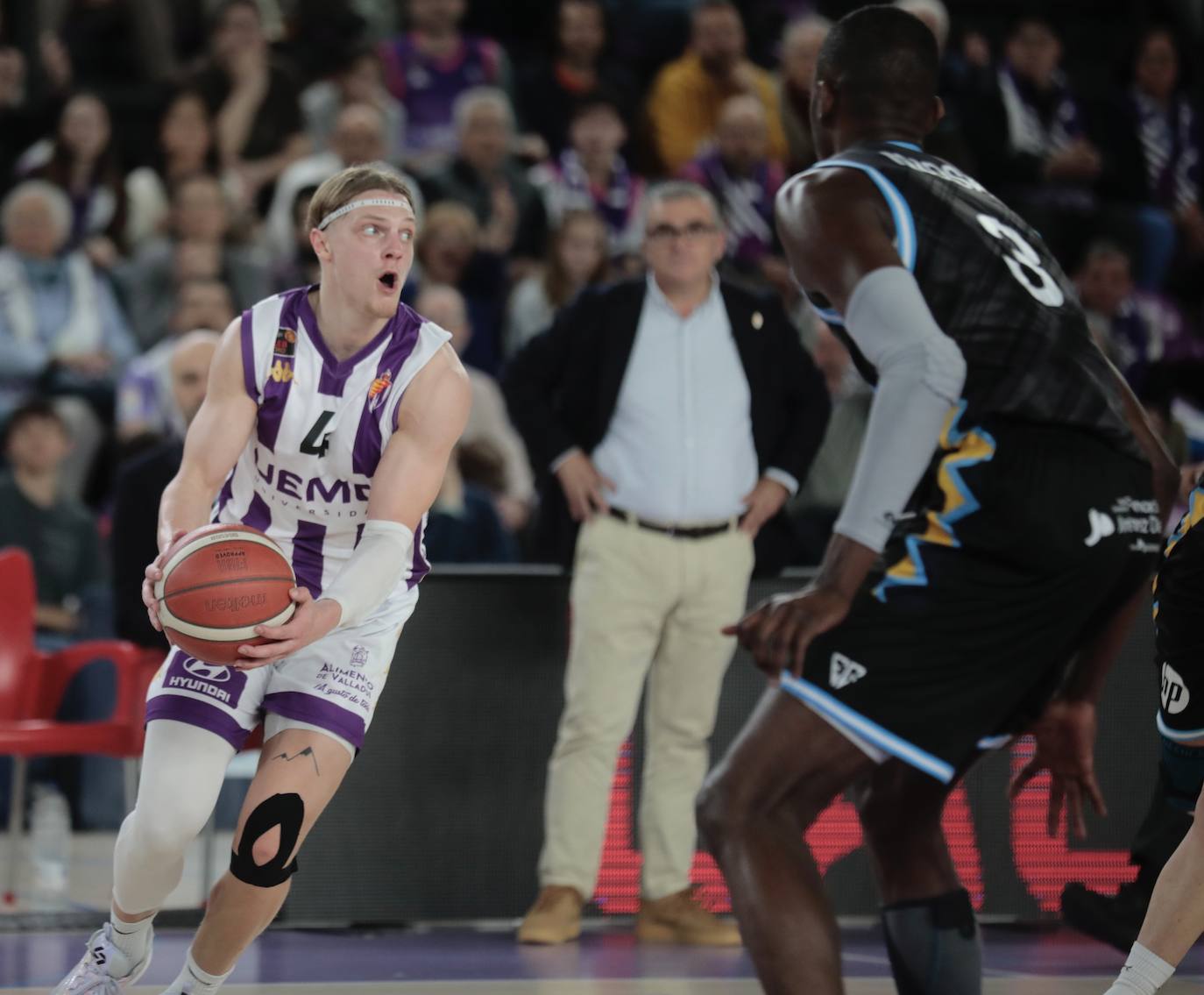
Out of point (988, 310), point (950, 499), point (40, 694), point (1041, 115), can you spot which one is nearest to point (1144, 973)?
point (950, 499)

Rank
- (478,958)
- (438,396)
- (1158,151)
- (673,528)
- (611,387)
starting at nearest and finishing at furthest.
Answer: (438,396)
(478,958)
(673,528)
(611,387)
(1158,151)

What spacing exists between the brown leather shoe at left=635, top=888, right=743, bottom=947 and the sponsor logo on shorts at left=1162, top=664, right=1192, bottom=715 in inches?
91.4

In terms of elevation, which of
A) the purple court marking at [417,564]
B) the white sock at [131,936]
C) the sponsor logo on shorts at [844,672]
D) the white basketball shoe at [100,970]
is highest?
the sponsor logo on shorts at [844,672]

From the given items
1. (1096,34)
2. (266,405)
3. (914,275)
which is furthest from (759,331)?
(1096,34)

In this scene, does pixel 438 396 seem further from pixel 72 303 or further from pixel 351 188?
pixel 72 303

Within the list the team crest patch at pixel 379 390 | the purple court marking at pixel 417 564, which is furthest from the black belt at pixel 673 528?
the team crest patch at pixel 379 390

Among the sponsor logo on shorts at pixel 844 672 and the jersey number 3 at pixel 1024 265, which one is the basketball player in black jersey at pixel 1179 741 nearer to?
the jersey number 3 at pixel 1024 265

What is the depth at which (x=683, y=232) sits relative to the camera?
6.64 m

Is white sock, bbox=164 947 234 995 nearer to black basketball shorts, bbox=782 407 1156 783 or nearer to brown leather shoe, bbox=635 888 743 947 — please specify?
black basketball shorts, bbox=782 407 1156 783

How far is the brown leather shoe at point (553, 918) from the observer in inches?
246

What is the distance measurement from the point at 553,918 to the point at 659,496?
146 centimetres

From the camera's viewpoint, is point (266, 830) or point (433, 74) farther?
point (433, 74)

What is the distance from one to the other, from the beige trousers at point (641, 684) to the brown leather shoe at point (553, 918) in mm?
41

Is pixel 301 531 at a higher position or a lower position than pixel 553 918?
higher
